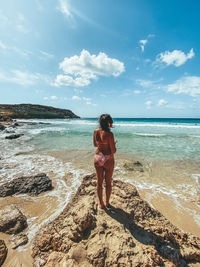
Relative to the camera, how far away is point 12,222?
3.18 meters

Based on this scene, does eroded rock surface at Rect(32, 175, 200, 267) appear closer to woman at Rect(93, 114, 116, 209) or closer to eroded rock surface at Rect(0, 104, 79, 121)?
woman at Rect(93, 114, 116, 209)

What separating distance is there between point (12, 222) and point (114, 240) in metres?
2.64

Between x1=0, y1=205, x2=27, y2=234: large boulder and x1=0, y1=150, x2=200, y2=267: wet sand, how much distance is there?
0.43 ft

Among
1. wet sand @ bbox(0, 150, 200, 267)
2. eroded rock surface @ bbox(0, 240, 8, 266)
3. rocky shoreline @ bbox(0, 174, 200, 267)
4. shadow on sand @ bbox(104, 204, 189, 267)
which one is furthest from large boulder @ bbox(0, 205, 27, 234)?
shadow on sand @ bbox(104, 204, 189, 267)

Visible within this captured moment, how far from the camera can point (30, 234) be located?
Result: 3029mm

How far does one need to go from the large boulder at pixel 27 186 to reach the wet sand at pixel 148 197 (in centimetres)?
25

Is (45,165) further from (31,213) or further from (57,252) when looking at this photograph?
(57,252)

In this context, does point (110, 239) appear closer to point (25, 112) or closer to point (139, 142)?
point (139, 142)

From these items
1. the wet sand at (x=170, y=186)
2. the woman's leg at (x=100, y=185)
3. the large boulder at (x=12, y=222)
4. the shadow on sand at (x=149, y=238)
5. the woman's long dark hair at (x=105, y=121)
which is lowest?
the wet sand at (x=170, y=186)

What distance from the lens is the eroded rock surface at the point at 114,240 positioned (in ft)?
6.61

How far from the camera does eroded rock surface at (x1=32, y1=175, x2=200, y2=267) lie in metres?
2.01

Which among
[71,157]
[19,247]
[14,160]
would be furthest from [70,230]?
[14,160]

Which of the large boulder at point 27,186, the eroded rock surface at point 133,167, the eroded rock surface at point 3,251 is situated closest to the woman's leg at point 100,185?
the eroded rock surface at point 3,251

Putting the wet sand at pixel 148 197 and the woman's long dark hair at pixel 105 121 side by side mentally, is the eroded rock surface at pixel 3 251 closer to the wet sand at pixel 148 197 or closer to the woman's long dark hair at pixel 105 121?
the wet sand at pixel 148 197
